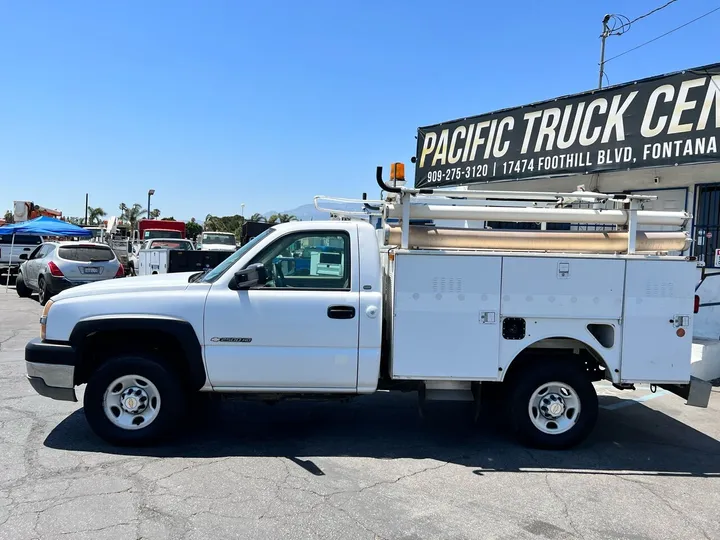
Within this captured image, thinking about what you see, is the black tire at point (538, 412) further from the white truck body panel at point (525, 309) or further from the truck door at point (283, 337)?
the truck door at point (283, 337)

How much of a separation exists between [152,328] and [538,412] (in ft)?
11.3

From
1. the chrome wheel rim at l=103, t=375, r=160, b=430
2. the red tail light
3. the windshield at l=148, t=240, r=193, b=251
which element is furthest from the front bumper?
the windshield at l=148, t=240, r=193, b=251

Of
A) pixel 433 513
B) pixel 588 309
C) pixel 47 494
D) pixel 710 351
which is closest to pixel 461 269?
pixel 588 309

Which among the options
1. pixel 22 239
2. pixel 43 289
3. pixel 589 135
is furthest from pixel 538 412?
pixel 22 239

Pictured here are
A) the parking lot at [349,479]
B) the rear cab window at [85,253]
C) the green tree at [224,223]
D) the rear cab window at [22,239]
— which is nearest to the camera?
the parking lot at [349,479]

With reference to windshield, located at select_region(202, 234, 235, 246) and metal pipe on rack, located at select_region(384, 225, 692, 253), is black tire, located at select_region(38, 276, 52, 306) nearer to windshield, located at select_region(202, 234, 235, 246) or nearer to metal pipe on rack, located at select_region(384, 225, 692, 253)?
metal pipe on rack, located at select_region(384, 225, 692, 253)

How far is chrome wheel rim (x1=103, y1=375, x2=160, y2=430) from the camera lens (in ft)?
16.2

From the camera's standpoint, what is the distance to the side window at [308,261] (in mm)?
4984

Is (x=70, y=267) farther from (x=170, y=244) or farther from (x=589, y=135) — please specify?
(x=589, y=135)

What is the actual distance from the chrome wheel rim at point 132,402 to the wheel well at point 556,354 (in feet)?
10.3

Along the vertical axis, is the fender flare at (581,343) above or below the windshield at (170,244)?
below

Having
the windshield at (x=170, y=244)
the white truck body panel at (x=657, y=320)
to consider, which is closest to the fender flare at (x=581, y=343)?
the white truck body panel at (x=657, y=320)

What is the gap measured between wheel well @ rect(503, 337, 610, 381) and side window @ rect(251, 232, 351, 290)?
171cm

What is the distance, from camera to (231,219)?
2643 inches
